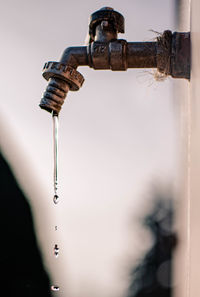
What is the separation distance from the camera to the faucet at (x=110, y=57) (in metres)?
1.30

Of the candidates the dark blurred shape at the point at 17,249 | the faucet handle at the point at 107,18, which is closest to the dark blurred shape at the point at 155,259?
the dark blurred shape at the point at 17,249

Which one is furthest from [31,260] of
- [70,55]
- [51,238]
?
[70,55]

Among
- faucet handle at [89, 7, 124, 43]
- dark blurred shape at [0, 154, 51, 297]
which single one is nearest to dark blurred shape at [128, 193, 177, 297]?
dark blurred shape at [0, 154, 51, 297]

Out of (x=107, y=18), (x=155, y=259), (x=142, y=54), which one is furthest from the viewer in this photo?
(x=155, y=259)

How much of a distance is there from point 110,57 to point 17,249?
5.63m

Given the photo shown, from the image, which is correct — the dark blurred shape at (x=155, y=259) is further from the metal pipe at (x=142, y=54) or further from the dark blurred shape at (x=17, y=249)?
the metal pipe at (x=142, y=54)

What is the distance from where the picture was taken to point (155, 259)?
240 inches

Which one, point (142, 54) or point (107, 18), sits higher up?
point (107, 18)

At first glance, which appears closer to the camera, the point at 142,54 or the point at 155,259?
the point at 142,54

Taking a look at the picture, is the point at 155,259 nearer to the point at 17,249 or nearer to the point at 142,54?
the point at 17,249

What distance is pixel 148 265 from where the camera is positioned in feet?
20.0

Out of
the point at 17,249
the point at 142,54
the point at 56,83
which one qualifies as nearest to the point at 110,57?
the point at 142,54

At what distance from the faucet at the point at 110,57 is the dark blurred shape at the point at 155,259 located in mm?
4794

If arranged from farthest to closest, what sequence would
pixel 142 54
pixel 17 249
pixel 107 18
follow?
1. pixel 17 249
2. pixel 107 18
3. pixel 142 54
